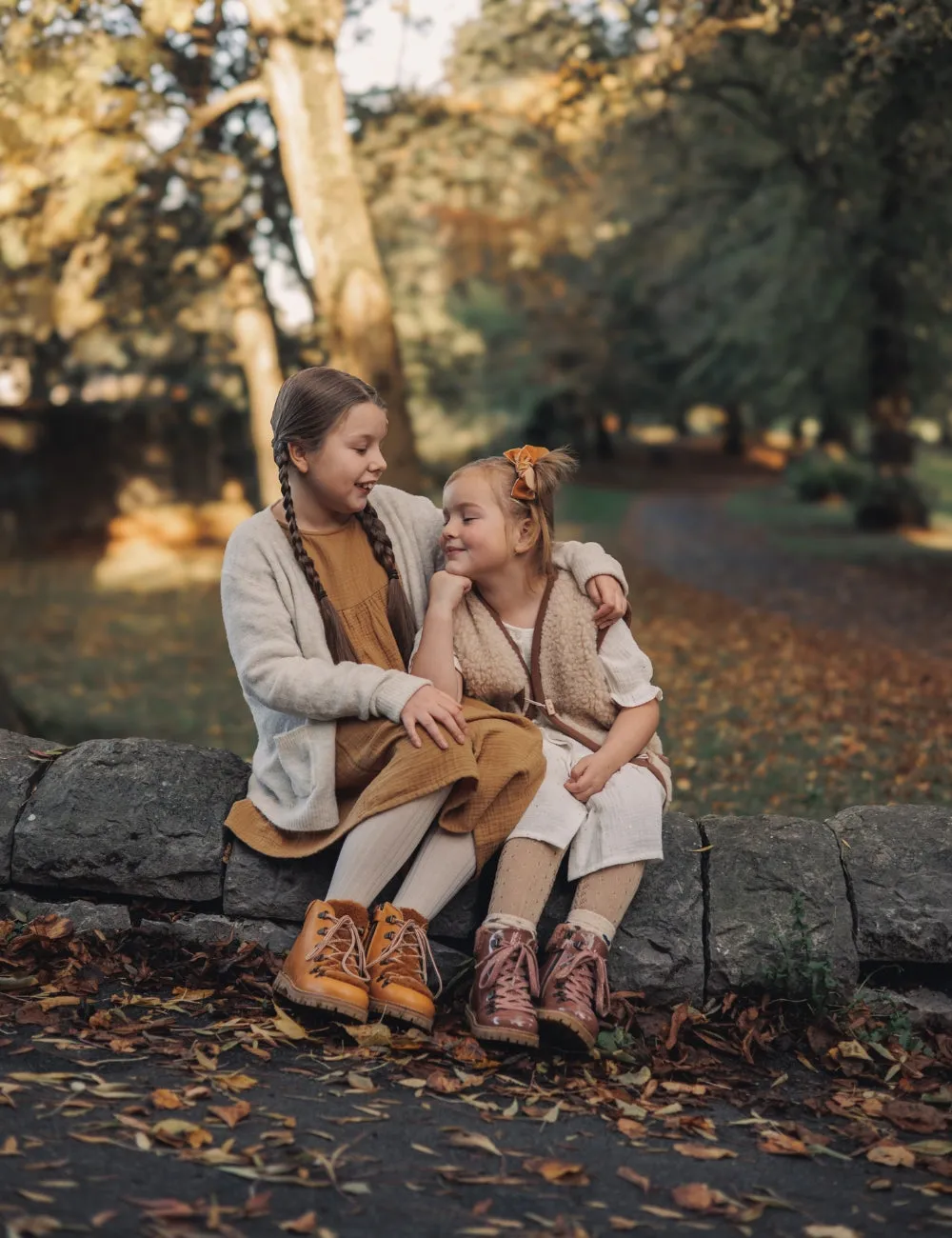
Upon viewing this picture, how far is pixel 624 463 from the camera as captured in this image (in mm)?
39906

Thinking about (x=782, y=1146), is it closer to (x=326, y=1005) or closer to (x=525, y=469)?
(x=326, y=1005)

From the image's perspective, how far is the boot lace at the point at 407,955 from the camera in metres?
3.36

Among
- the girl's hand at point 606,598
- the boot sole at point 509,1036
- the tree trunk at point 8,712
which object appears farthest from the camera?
the tree trunk at point 8,712

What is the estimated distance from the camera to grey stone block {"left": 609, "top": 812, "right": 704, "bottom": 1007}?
361 centimetres

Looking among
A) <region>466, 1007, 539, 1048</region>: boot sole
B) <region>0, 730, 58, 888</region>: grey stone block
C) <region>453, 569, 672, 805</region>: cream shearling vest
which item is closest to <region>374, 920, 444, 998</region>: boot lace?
<region>466, 1007, 539, 1048</region>: boot sole

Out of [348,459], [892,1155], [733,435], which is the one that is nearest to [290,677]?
[348,459]

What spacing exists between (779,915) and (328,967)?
3.95ft

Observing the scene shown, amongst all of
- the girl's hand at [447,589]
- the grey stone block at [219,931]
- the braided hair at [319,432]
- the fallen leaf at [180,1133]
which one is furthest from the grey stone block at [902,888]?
the fallen leaf at [180,1133]

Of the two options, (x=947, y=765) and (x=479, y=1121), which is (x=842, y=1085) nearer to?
(x=479, y=1121)

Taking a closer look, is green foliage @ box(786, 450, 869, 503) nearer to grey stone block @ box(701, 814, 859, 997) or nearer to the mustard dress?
grey stone block @ box(701, 814, 859, 997)

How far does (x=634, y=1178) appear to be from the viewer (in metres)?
2.74

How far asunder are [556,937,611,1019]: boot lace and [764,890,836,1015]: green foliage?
0.47 m

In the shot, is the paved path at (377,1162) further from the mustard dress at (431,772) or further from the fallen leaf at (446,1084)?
the mustard dress at (431,772)

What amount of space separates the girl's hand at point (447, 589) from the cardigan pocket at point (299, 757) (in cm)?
50
